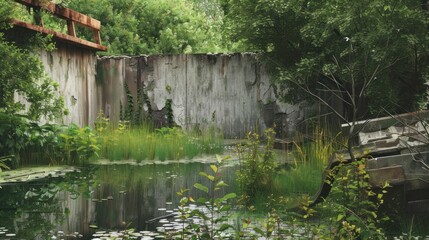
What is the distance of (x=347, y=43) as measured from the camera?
10.4 m

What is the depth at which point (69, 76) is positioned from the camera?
11375 mm

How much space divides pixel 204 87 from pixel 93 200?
6.49 m

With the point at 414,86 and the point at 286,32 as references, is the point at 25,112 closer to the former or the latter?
the point at 286,32

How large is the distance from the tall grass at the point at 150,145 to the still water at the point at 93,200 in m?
0.76

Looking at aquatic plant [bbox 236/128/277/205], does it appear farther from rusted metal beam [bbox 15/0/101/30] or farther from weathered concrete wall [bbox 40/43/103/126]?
weathered concrete wall [bbox 40/43/103/126]

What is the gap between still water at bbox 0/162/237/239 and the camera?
18.0ft

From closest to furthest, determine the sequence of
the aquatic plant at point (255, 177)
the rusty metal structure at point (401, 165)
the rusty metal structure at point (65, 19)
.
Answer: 1. the rusty metal structure at point (401, 165)
2. the aquatic plant at point (255, 177)
3. the rusty metal structure at point (65, 19)

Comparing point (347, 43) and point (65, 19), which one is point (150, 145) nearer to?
point (65, 19)

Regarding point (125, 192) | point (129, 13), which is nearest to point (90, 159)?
point (125, 192)

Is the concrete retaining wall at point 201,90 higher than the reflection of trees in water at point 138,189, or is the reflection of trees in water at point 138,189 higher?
the concrete retaining wall at point 201,90

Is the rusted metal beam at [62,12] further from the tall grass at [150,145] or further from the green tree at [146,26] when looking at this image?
the green tree at [146,26]

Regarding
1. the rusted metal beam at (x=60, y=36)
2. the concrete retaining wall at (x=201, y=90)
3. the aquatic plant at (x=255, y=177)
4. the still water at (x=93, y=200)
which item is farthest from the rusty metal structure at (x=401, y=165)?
the concrete retaining wall at (x=201, y=90)

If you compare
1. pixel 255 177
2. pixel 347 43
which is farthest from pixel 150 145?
pixel 255 177

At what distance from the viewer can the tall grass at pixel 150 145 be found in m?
10.2
